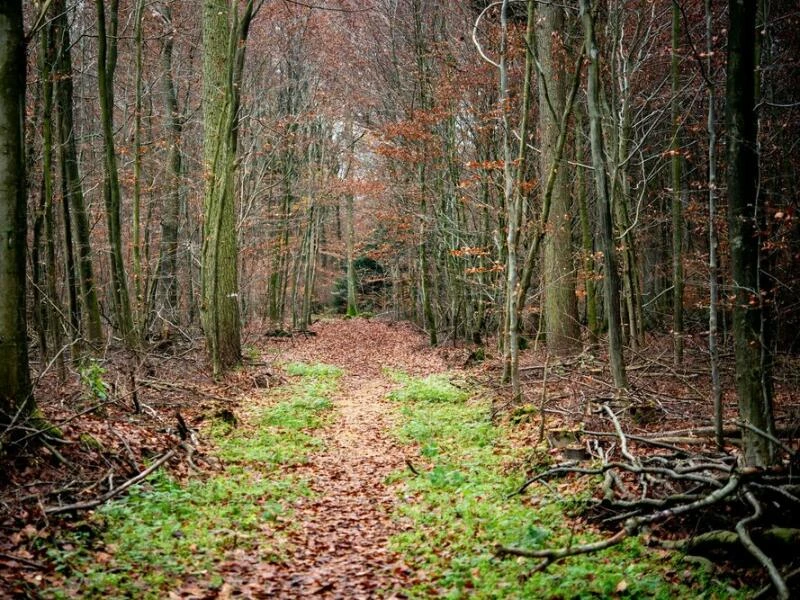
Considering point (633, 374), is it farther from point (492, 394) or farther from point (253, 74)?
point (253, 74)

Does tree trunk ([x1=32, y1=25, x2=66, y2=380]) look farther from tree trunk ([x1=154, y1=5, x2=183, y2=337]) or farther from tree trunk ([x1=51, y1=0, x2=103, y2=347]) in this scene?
tree trunk ([x1=154, y1=5, x2=183, y2=337])

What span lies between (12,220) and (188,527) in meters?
3.48

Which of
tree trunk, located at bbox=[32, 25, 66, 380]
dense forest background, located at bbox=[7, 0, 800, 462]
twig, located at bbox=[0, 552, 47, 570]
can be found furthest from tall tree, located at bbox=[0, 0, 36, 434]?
tree trunk, located at bbox=[32, 25, 66, 380]

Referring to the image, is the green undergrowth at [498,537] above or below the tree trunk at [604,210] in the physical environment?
below

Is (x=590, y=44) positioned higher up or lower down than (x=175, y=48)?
lower down

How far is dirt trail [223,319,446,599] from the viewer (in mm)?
4898

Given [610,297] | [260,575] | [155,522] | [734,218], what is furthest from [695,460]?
[155,522]

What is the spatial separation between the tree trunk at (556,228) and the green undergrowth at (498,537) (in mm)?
4928

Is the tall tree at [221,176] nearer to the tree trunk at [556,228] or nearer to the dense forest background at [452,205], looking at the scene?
the dense forest background at [452,205]

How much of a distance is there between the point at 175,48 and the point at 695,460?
21.8 m

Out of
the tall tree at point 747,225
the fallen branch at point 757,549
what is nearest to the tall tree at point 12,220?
the fallen branch at point 757,549

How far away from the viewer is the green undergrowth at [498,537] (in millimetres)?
4359

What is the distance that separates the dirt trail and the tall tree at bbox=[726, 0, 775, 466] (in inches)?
134

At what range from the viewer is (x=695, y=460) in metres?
5.70
